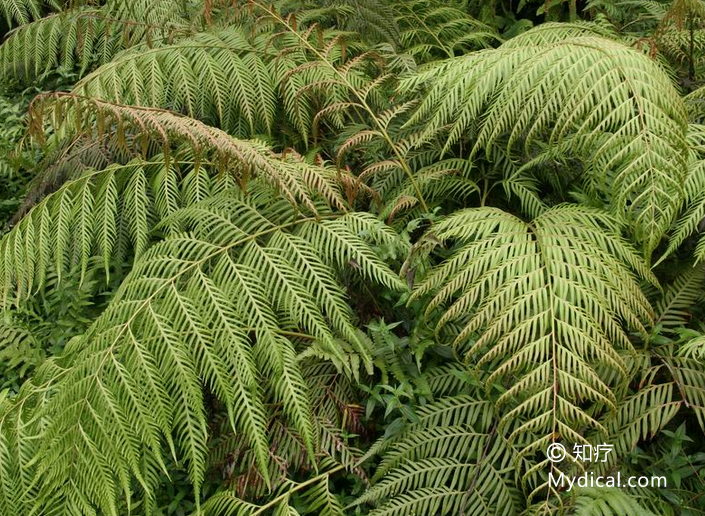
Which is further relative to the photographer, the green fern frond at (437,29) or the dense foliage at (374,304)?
the green fern frond at (437,29)

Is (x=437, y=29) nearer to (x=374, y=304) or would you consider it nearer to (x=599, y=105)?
(x=599, y=105)

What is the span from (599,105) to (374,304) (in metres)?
0.81

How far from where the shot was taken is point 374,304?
199cm

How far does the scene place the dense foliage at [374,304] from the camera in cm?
159

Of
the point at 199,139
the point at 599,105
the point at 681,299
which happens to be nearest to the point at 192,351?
the point at 199,139

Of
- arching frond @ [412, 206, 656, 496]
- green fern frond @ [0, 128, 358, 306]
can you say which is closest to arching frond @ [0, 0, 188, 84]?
green fern frond @ [0, 128, 358, 306]

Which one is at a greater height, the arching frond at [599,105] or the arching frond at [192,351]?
the arching frond at [599,105]

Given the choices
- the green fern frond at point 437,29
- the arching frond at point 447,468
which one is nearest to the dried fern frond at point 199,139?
the arching frond at point 447,468

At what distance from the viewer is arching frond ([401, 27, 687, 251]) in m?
1.61

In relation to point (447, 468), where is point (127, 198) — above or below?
above

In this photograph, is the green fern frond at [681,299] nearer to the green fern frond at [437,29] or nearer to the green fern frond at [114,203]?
the green fern frond at [114,203]

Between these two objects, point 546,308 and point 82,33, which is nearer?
point 546,308

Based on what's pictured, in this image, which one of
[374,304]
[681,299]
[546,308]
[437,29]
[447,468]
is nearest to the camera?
[546,308]

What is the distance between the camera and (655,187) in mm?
1584
